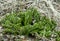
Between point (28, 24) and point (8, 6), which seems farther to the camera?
point (8, 6)

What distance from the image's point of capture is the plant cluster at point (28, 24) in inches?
173

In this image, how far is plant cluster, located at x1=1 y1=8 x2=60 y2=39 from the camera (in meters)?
4.40

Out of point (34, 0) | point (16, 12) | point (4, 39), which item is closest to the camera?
point (4, 39)

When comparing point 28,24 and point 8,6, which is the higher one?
point 8,6

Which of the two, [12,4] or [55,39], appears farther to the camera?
[12,4]

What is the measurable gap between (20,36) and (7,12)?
3.21ft

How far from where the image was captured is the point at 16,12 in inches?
199

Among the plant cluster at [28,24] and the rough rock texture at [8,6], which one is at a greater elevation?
the rough rock texture at [8,6]

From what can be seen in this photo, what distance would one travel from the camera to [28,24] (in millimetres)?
4523

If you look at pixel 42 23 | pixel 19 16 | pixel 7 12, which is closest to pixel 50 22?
pixel 42 23

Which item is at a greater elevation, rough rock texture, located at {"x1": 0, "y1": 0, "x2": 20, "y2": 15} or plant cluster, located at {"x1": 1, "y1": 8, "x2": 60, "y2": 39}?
rough rock texture, located at {"x1": 0, "y1": 0, "x2": 20, "y2": 15}

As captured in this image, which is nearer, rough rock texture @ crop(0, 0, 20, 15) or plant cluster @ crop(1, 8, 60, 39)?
plant cluster @ crop(1, 8, 60, 39)

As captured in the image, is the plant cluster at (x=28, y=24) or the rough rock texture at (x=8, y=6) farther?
the rough rock texture at (x=8, y=6)

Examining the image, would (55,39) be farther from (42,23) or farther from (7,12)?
(7,12)
